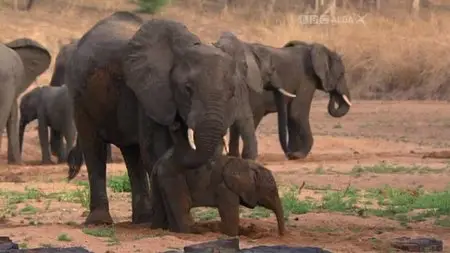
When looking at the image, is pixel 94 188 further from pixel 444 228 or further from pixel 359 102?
pixel 359 102

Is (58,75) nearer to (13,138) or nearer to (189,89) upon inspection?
(13,138)

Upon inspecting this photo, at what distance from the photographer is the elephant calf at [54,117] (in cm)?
2065

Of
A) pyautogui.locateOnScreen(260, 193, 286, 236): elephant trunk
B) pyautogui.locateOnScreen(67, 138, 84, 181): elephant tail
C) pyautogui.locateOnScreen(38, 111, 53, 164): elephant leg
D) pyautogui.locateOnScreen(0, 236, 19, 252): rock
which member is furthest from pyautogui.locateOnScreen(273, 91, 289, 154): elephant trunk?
pyautogui.locateOnScreen(0, 236, 19, 252): rock


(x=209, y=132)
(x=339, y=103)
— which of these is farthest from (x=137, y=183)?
(x=339, y=103)

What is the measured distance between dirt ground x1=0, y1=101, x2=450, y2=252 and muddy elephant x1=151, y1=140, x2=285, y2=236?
0.61 ft

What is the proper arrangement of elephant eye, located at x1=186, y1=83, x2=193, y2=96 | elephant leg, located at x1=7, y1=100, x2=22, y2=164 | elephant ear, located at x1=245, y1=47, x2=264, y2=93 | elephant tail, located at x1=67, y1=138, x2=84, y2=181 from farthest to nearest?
elephant leg, located at x1=7, y1=100, x2=22, y2=164 → elephant ear, located at x1=245, y1=47, x2=264, y2=93 → elephant tail, located at x1=67, y1=138, x2=84, y2=181 → elephant eye, located at x1=186, y1=83, x2=193, y2=96

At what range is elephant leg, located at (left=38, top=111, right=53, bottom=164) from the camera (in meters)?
20.6

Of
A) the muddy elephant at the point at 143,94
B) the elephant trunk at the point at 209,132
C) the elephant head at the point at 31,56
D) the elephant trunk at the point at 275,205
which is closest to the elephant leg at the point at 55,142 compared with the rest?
the elephant head at the point at 31,56

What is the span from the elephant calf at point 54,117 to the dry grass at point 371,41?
30.1ft

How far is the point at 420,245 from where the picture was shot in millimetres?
9109

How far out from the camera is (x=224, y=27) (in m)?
40.1

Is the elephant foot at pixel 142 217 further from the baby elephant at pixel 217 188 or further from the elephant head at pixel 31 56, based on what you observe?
the elephant head at pixel 31 56

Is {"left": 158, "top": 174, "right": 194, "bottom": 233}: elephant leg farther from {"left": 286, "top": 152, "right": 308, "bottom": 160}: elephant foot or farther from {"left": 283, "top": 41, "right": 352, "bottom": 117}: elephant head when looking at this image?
{"left": 283, "top": 41, "right": 352, "bottom": 117}: elephant head

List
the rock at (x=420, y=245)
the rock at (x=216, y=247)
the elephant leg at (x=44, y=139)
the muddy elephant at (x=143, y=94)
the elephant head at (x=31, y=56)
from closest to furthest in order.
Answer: the rock at (x=216, y=247), the rock at (x=420, y=245), the muddy elephant at (x=143, y=94), the elephant head at (x=31, y=56), the elephant leg at (x=44, y=139)
